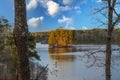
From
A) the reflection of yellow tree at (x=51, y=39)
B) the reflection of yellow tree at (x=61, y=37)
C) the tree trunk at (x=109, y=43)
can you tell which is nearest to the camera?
the tree trunk at (x=109, y=43)

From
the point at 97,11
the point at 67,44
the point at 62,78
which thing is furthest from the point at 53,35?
the point at 97,11

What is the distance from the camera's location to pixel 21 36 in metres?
4.46

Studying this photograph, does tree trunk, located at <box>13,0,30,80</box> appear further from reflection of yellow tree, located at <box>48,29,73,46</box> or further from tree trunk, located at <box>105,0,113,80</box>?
reflection of yellow tree, located at <box>48,29,73,46</box>

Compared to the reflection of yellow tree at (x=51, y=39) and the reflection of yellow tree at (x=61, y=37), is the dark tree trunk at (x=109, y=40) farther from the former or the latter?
the reflection of yellow tree at (x=61, y=37)

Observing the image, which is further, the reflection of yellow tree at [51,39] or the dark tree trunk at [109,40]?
the reflection of yellow tree at [51,39]

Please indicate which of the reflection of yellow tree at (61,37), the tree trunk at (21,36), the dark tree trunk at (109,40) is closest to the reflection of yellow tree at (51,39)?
the reflection of yellow tree at (61,37)

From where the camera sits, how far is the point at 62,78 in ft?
98.5

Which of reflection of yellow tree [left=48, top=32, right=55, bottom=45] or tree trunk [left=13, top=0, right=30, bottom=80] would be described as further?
reflection of yellow tree [left=48, top=32, right=55, bottom=45]

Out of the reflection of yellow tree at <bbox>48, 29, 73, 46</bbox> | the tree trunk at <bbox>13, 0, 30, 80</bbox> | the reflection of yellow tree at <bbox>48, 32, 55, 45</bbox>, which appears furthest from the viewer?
the reflection of yellow tree at <bbox>48, 29, 73, 46</bbox>

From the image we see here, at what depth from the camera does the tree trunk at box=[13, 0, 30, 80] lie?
4.46 m

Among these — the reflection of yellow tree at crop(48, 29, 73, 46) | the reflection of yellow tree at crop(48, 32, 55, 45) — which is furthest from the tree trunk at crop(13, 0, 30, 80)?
the reflection of yellow tree at crop(48, 29, 73, 46)

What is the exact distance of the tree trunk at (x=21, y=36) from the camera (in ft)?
14.6

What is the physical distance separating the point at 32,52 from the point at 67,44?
118 meters

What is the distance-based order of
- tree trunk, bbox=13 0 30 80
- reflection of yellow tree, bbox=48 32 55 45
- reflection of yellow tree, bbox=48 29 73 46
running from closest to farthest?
tree trunk, bbox=13 0 30 80
reflection of yellow tree, bbox=48 32 55 45
reflection of yellow tree, bbox=48 29 73 46
